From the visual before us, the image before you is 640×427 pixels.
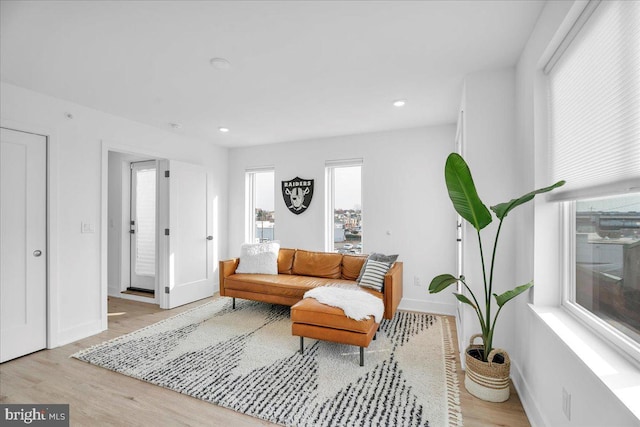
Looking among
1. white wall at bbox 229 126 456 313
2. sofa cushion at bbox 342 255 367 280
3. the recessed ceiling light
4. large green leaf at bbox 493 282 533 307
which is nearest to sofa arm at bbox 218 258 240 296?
white wall at bbox 229 126 456 313

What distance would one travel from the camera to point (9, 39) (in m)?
2.03

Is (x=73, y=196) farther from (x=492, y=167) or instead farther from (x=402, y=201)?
(x=492, y=167)

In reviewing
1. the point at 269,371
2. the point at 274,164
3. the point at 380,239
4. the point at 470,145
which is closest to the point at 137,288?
the point at 274,164

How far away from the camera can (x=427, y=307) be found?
12.9 feet

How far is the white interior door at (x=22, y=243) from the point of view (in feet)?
8.66

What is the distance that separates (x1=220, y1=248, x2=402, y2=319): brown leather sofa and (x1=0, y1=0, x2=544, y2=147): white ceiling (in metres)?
1.97

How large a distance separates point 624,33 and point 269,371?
9.36ft

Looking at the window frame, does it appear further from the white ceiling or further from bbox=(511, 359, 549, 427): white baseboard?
the white ceiling

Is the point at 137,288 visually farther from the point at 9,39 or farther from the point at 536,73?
the point at 536,73

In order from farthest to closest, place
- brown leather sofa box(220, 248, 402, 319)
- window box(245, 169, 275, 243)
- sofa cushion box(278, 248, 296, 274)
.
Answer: window box(245, 169, 275, 243) < sofa cushion box(278, 248, 296, 274) < brown leather sofa box(220, 248, 402, 319)

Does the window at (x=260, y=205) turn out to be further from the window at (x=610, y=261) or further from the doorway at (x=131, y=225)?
the window at (x=610, y=261)

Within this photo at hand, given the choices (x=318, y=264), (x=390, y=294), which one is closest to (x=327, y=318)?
(x=390, y=294)

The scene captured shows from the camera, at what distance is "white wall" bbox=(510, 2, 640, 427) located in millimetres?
1327

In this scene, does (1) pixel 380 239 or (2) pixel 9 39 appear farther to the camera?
(1) pixel 380 239
